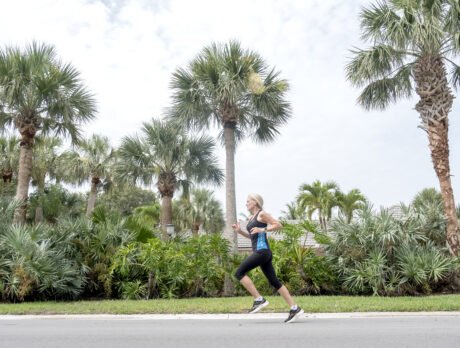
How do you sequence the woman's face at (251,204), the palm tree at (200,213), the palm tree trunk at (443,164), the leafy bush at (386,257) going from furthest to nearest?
the palm tree at (200,213)
the palm tree trunk at (443,164)
the leafy bush at (386,257)
the woman's face at (251,204)

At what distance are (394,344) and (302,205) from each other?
27297 mm

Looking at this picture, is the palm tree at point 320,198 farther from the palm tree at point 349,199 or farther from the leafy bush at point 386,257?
the leafy bush at point 386,257

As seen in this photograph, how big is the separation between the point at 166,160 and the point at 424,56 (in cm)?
1164

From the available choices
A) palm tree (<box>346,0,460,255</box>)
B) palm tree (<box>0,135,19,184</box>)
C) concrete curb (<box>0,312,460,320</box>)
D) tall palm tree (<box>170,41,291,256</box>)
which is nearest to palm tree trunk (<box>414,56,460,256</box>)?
palm tree (<box>346,0,460,255</box>)

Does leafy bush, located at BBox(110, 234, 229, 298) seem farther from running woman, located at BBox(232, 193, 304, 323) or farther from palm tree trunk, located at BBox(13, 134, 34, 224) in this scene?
running woman, located at BBox(232, 193, 304, 323)

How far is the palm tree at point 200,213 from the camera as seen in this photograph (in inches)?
1310

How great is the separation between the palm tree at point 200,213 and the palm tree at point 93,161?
7747mm

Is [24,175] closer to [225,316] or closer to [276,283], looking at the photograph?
[225,316]

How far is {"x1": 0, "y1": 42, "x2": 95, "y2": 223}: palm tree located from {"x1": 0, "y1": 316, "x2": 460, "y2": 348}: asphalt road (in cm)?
790

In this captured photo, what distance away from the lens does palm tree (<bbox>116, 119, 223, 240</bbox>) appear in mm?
19172

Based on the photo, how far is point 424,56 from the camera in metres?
13.3

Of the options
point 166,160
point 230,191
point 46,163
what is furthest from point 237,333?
point 46,163

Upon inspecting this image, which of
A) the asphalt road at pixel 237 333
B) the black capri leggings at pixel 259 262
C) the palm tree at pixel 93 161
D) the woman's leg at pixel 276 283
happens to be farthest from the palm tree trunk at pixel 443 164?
the palm tree at pixel 93 161

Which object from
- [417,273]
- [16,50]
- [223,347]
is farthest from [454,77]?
[16,50]
